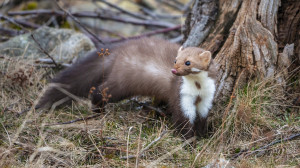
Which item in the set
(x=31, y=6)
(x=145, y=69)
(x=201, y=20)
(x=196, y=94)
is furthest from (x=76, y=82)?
(x=31, y=6)

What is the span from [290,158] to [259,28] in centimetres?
146

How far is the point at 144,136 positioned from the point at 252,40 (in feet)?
5.20

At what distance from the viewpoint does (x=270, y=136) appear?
10.8ft

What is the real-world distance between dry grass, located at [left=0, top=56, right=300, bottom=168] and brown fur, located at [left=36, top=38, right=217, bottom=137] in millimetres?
A: 216

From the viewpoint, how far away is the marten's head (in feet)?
10.6

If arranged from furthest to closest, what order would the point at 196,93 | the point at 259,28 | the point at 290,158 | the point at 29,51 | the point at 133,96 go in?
the point at 29,51, the point at 133,96, the point at 259,28, the point at 196,93, the point at 290,158

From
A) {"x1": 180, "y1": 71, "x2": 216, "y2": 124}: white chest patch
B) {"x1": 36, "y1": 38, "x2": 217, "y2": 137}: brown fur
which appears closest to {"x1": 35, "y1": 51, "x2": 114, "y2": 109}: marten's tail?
{"x1": 36, "y1": 38, "x2": 217, "y2": 137}: brown fur

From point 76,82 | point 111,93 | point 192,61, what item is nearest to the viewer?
point 192,61

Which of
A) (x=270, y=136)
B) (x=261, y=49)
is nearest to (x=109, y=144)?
(x=270, y=136)

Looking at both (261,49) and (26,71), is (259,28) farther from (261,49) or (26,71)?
(26,71)

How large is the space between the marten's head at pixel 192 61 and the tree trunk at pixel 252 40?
52 cm

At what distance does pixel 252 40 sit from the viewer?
3.76 metres

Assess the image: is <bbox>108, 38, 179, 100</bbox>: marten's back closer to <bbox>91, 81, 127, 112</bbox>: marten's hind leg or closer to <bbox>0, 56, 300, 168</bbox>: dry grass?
<bbox>91, 81, 127, 112</bbox>: marten's hind leg

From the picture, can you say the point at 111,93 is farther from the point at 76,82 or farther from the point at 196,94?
the point at 196,94
